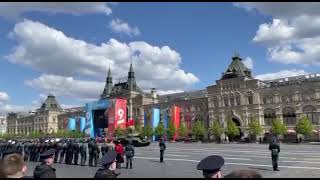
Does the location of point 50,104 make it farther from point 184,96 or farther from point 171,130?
point 171,130

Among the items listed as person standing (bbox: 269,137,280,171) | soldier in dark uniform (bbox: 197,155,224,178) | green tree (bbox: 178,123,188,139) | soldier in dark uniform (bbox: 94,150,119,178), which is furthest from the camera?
green tree (bbox: 178,123,188,139)

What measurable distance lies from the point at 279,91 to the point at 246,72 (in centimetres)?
1347

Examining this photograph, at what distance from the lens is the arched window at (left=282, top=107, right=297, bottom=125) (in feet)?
246

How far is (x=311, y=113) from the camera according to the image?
72688 millimetres

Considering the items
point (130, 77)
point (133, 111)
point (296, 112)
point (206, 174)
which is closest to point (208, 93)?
point (296, 112)

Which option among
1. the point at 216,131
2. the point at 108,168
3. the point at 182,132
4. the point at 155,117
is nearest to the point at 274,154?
the point at 108,168

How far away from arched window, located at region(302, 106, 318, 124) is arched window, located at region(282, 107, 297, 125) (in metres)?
2.09

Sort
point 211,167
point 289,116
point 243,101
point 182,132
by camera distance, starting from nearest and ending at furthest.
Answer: point 211,167 < point 289,116 < point 243,101 < point 182,132

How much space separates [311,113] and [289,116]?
13.4ft

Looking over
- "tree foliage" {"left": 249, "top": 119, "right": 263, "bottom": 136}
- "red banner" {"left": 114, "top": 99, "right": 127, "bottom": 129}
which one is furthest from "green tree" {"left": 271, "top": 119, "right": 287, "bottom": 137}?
"red banner" {"left": 114, "top": 99, "right": 127, "bottom": 129}

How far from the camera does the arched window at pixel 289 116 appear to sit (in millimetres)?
74875

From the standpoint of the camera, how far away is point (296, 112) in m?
74.5

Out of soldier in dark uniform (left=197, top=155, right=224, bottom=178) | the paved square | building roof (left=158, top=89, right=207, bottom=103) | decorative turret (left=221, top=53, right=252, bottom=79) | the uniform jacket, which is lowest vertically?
the paved square

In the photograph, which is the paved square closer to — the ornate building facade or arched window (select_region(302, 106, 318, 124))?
arched window (select_region(302, 106, 318, 124))
